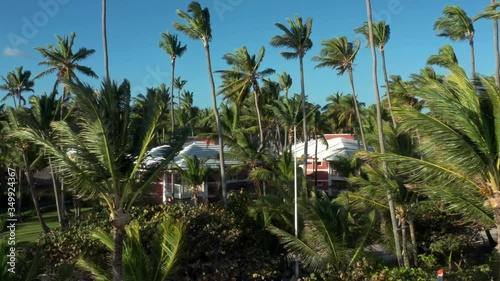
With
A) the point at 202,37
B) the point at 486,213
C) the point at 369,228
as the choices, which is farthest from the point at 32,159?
the point at 486,213

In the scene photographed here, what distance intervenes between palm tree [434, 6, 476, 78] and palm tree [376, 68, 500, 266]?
642 inches

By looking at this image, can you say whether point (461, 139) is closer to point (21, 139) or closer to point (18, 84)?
point (21, 139)

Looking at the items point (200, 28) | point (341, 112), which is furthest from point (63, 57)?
point (341, 112)

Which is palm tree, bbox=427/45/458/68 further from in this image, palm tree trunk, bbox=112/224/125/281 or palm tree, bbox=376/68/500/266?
palm tree trunk, bbox=112/224/125/281

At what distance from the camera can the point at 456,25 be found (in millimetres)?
23859

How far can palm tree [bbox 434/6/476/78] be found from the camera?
23.4 m

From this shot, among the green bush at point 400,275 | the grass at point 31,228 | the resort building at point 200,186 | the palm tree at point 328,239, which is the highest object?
the resort building at point 200,186

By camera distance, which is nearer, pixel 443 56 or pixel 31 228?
pixel 443 56

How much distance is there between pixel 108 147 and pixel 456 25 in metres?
21.9

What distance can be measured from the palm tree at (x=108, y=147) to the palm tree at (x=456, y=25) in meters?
20.2

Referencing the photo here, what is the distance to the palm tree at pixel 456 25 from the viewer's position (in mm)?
23422

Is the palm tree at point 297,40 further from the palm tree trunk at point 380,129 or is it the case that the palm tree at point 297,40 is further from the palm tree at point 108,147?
the palm tree at point 108,147

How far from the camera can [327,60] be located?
930 inches

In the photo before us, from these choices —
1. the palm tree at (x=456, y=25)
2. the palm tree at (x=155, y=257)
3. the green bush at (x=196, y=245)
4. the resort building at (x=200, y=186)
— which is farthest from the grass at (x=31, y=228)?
the palm tree at (x=456, y=25)
